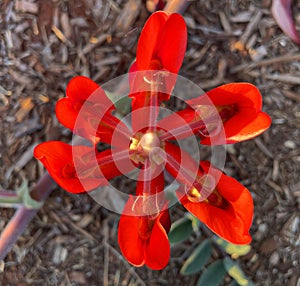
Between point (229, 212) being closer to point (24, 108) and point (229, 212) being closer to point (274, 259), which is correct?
point (274, 259)

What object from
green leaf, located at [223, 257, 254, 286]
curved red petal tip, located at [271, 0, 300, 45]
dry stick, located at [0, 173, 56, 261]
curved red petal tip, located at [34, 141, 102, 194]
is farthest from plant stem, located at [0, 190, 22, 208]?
curved red petal tip, located at [271, 0, 300, 45]

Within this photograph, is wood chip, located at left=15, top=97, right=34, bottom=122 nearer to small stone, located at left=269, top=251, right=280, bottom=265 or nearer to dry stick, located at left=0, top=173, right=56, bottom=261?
dry stick, located at left=0, top=173, right=56, bottom=261

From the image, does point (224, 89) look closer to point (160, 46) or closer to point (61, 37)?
point (160, 46)

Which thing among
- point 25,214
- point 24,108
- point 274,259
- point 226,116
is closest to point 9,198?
point 25,214

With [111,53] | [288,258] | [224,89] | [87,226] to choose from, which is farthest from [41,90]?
[288,258]

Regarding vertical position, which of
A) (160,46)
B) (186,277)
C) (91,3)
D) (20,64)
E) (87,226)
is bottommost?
(186,277)

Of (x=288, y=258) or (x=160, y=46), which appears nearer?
(x=160, y=46)
